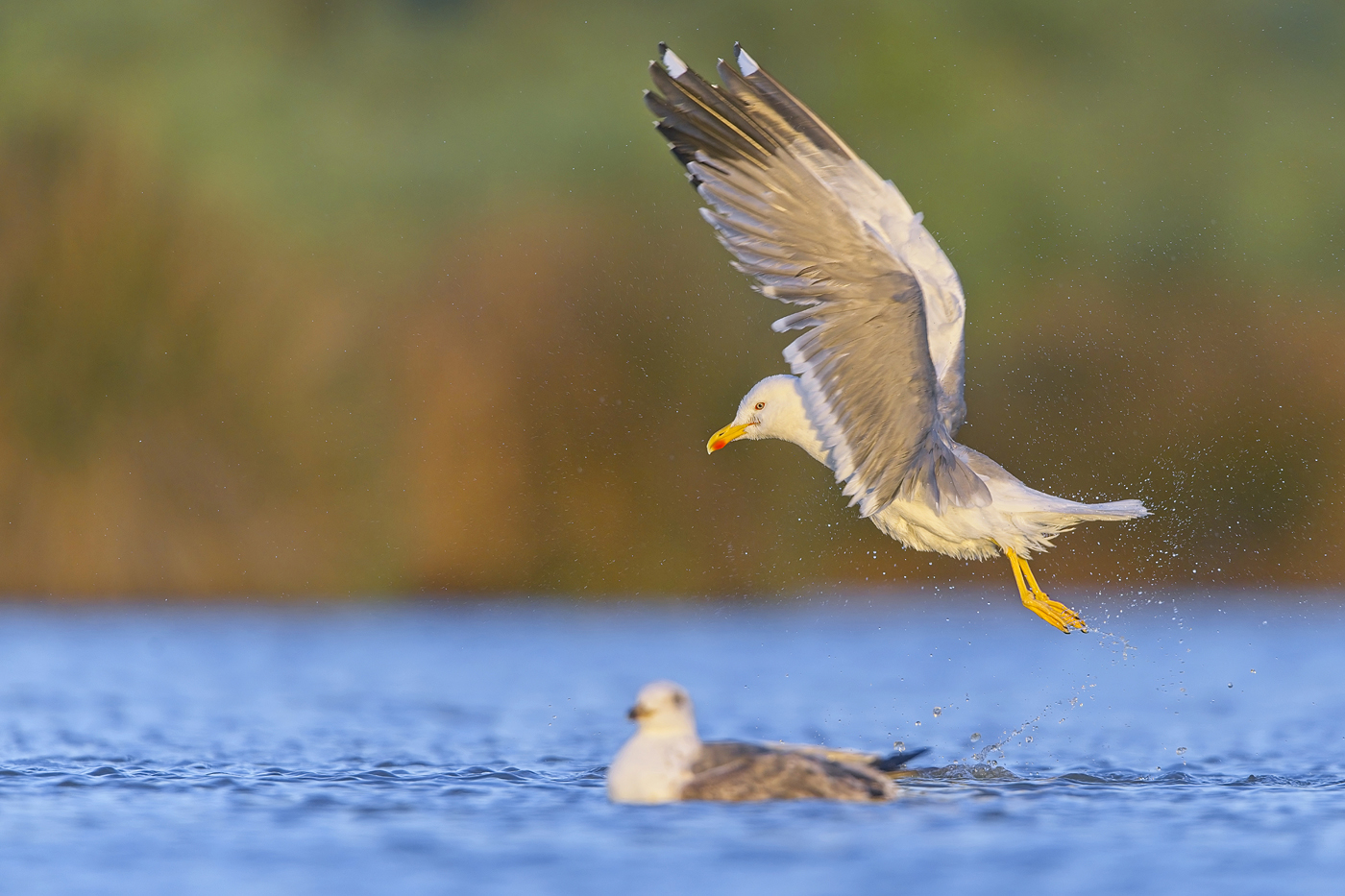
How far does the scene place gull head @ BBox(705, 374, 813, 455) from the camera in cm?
927

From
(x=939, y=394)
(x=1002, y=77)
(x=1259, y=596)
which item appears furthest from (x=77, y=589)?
(x=1002, y=77)

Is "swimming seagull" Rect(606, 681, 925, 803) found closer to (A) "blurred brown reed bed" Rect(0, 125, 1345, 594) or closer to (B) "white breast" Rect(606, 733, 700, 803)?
(B) "white breast" Rect(606, 733, 700, 803)

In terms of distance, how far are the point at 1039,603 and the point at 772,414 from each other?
5.33 feet

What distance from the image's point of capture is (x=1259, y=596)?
17031 millimetres

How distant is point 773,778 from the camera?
7.82m

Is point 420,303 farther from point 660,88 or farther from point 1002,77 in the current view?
point 1002,77

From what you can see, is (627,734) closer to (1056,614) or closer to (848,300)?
(1056,614)

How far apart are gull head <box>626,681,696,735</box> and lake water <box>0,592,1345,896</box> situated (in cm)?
37

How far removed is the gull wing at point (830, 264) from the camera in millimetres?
8250

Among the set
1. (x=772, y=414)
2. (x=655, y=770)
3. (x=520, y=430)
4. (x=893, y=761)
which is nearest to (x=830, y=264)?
(x=772, y=414)

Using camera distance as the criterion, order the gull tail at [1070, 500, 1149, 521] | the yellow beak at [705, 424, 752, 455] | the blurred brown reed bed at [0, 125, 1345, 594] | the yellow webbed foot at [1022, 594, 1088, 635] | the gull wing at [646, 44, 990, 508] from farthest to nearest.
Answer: the blurred brown reed bed at [0, 125, 1345, 594]
the yellow beak at [705, 424, 752, 455]
the yellow webbed foot at [1022, 594, 1088, 635]
the gull tail at [1070, 500, 1149, 521]
the gull wing at [646, 44, 990, 508]

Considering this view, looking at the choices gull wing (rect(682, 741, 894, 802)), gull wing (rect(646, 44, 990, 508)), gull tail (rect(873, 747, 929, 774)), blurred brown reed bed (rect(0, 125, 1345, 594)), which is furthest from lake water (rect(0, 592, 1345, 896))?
gull wing (rect(646, 44, 990, 508))

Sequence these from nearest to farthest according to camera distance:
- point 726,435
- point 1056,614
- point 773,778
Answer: point 773,778, point 1056,614, point 726,435

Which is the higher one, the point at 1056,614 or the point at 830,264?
the point at 830,264
